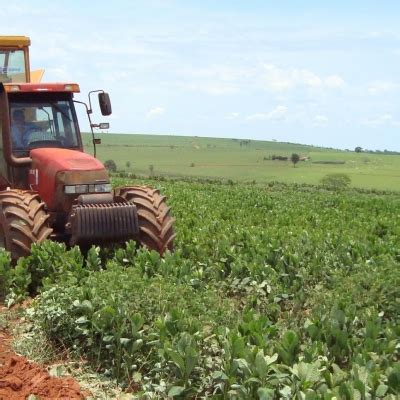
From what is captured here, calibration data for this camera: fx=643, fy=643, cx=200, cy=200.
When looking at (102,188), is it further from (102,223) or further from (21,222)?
(21,222)

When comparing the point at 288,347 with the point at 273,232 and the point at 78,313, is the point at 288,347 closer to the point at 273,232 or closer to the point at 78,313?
the point at 78,313

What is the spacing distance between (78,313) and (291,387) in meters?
2.46

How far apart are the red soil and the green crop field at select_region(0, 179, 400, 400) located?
0.46 m

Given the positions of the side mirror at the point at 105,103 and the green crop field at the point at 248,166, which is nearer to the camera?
the side mirror at the point at 105,103

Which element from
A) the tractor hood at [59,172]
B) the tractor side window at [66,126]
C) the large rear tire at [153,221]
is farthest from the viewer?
the tractor side window at [66,126]

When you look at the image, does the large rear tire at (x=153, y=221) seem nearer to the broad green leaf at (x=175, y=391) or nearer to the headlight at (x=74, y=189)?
the headlight at (x=74, y=189)

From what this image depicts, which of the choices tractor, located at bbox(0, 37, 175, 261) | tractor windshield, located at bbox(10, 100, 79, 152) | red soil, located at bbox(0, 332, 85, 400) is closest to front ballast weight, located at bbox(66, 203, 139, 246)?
tractor, located at bbox(0, 37, 175, 261)

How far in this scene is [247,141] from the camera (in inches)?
7175

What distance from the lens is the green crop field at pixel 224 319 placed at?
15.2 ft

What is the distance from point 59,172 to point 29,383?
3980 mm

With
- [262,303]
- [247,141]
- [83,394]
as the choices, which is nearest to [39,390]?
[83,394]

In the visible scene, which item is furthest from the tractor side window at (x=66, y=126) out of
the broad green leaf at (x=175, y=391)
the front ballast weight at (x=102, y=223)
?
the broad green leaf at (x=175, y=391)

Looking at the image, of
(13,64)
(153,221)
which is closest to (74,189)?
(153,221)

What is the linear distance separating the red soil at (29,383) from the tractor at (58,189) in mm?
Result: 2940
